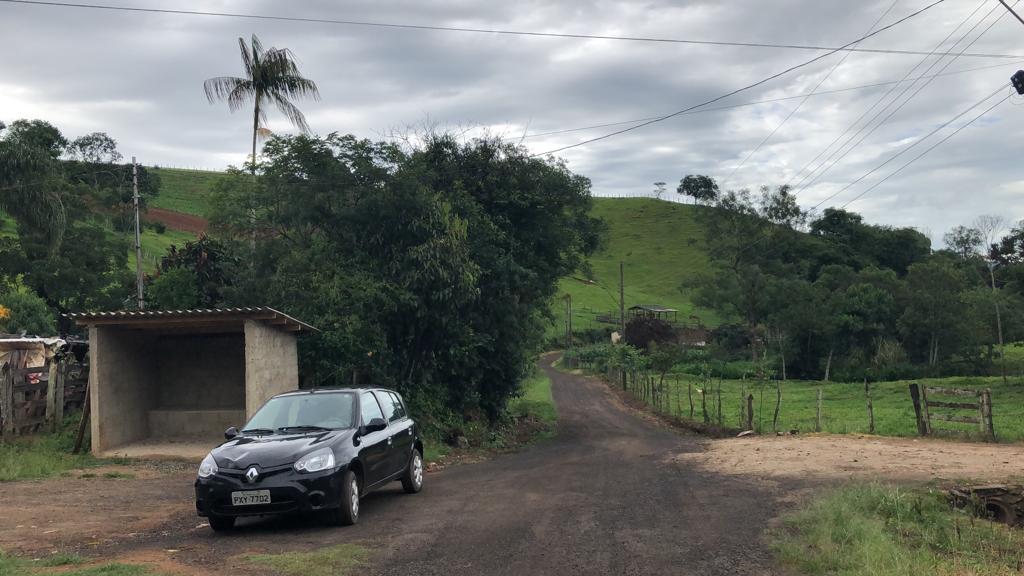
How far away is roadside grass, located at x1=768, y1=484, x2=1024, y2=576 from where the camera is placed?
655cm

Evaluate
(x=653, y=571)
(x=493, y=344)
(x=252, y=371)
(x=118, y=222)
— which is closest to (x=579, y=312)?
(x=118, y=222)

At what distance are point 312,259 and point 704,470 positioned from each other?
1122cm

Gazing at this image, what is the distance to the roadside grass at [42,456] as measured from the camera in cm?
1364

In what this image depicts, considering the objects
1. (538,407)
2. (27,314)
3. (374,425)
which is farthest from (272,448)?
(538,407)

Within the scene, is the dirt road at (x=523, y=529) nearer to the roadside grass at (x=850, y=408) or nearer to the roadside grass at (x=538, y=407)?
the roadside grass at (x=850, y=408)

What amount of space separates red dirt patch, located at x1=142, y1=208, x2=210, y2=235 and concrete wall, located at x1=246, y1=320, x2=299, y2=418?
57.5 meters

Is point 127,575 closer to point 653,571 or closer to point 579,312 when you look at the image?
point 653,571

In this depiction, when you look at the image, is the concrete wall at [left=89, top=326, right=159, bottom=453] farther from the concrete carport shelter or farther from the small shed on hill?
the small shed on hill

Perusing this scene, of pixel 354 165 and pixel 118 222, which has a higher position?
pixel 118 222

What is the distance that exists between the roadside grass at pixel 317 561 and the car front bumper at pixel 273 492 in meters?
1.03

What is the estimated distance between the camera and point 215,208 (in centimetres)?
2266

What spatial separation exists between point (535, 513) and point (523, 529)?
1074 mm

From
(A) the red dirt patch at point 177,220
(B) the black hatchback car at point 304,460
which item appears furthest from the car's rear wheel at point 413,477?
(A) the red dirt patch at point 177,220

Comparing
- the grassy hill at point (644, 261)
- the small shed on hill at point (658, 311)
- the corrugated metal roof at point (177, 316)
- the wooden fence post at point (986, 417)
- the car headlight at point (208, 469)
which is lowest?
the wooden fence post at point (986, 417)
